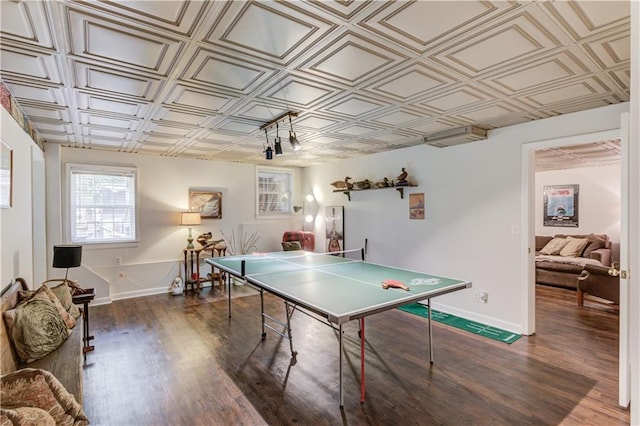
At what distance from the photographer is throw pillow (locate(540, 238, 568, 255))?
6.39 m

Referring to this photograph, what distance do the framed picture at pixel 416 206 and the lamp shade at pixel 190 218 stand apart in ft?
11.8

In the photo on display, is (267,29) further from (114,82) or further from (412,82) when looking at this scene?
(114,82)

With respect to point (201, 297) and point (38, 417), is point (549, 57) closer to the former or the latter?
point (38, 417)

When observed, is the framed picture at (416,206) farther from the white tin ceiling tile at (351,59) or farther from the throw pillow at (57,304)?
the throw pillow at (57,304)

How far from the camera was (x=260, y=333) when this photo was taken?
3.76 metres

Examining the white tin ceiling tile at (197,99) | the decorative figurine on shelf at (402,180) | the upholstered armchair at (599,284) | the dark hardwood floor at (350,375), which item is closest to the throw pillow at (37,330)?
the dark hardwood floor at (350,375)

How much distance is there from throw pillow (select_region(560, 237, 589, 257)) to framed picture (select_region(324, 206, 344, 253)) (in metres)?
4.26

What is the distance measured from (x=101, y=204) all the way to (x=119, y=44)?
4112mm

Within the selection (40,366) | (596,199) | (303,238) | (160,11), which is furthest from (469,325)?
(596,199)

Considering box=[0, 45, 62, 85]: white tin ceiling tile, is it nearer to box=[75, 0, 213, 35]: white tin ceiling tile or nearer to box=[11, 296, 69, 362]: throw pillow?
box=[75, 0, 213, 35]: white tin ceiling tile

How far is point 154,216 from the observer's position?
221 inches

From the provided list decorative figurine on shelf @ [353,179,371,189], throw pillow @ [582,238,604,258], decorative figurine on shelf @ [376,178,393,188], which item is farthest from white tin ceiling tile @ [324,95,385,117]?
throw pillow @ [582,238,604,258]

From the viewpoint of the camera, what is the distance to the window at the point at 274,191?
269 inches

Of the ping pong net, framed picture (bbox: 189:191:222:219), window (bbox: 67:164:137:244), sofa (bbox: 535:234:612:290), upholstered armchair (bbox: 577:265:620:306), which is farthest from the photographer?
framed picture (bbox: 189:191:222:219)
